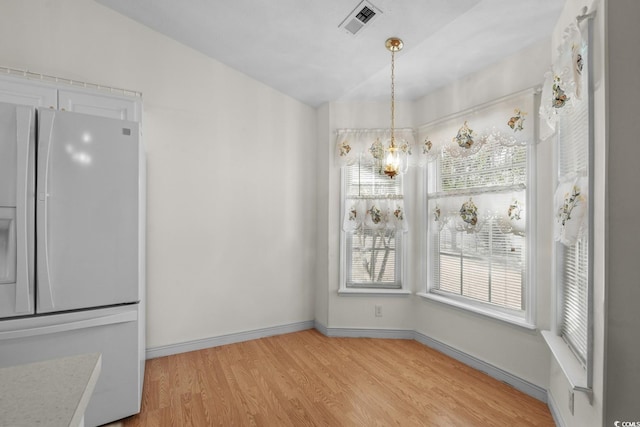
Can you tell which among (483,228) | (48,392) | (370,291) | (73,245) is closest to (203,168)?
(73,245)

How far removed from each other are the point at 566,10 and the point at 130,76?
334 centimetres

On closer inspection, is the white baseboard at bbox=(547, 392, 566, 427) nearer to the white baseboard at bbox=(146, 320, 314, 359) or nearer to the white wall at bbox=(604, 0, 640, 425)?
the white wall at bbox=(604, 0, 640, 425)

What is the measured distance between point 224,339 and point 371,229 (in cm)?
194

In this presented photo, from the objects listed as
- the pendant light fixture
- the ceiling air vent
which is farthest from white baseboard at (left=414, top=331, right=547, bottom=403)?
the ceiling air vent

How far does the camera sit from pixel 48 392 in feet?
2.44

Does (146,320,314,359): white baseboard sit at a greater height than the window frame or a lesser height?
lesser

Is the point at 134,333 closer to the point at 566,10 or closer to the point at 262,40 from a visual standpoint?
the point at 262,40

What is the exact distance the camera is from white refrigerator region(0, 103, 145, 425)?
173 cm

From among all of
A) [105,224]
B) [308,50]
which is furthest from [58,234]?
[308,50]

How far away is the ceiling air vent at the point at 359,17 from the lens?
2.16 metres

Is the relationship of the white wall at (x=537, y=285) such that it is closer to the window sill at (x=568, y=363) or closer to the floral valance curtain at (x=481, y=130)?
the floral valance curtain at (x=481, y=130)

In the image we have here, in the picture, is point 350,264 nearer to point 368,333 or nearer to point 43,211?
point 368,333

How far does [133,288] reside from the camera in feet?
6.69

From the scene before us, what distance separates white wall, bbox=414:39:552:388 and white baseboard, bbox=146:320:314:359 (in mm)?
1467
